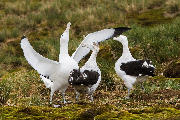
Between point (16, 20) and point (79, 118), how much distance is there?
17694 mm

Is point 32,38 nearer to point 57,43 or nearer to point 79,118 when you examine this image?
point 57,43

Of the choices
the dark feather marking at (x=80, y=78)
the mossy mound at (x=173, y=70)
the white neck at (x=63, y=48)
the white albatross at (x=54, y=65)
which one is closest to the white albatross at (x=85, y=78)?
the dark feather marking at (x=80, y=78)

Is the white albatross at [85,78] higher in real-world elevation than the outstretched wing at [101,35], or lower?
lower

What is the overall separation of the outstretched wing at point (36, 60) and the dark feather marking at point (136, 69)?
1776 millimetres

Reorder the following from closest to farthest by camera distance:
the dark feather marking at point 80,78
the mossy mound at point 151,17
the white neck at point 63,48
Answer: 1. the dark feather marking at point 80,78
2. the white neck at point 63,48
3. the mossy mound at point 151,17

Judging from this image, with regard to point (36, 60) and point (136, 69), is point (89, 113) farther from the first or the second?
point (136, 69)

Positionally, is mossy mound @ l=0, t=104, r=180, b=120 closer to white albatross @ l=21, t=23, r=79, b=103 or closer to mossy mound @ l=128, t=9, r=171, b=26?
white albatross @ l=21, t=23, r=79, b=103

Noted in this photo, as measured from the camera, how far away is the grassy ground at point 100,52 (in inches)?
224

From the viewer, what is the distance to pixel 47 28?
21.0 metres

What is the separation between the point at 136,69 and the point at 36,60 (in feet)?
7.00

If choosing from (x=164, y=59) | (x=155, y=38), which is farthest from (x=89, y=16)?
(x=164, y=59)

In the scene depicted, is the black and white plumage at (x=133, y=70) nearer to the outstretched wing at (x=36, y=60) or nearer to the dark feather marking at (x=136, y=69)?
the dark feather marking at (x=136, y=69)

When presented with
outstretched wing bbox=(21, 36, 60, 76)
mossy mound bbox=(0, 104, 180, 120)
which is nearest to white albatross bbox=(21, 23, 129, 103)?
outstretched wing bbox=(21, 36, 60, 76)

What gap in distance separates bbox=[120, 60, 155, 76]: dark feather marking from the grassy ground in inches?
16.8
